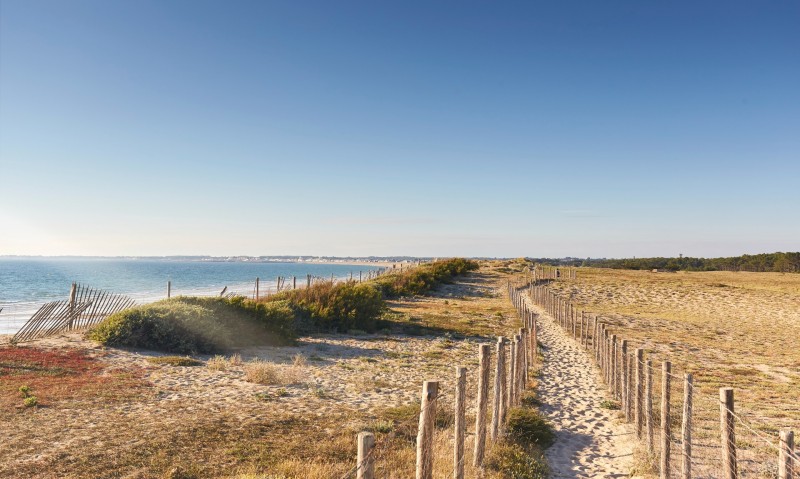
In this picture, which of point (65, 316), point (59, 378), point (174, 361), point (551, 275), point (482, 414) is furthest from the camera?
point (551, 275)

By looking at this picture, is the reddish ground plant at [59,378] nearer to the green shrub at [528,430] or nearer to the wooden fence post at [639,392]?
the green shrub at [528,430]

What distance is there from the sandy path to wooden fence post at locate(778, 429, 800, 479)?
11.1 feet

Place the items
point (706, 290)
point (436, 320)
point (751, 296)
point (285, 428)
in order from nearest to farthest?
1. point (285, 428)
2. point (436, 320)
3. point (751, 296)
4. point (706, 290)

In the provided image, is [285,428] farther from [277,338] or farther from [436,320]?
[436,320]

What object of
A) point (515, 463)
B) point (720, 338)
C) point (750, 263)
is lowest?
point (720, 338)

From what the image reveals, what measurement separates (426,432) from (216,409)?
6018 millimetres

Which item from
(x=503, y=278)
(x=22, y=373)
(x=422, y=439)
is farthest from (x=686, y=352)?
(x=503, y=278)

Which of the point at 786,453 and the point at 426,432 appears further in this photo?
the point at 426,432

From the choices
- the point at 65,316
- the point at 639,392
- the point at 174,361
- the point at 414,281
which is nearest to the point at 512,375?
the point at 639,392

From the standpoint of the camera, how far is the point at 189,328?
16.0 meters

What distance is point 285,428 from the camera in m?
8.61

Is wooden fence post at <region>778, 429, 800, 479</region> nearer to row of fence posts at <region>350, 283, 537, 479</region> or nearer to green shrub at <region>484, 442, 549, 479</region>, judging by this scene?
row of fence posts at <region>350, 283, 537, 479</region>

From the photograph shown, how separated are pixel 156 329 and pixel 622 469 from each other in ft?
45.8

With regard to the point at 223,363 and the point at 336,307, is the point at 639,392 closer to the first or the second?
the point at 223,363
